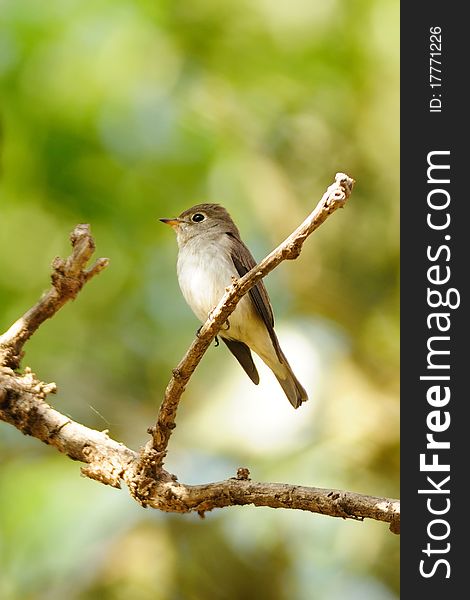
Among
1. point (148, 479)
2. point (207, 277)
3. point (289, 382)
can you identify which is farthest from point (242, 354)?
point (148, 479)

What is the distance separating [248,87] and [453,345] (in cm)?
482

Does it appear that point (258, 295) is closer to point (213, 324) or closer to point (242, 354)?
point (242, 354)

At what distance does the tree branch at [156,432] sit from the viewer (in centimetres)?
316

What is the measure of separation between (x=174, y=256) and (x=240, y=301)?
2.78 m

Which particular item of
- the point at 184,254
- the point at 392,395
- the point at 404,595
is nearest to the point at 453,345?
the point at 404,595

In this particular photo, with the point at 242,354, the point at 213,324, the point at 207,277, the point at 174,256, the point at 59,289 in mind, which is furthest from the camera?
the point at 174,256

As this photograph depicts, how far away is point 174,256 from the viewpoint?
8.49 m

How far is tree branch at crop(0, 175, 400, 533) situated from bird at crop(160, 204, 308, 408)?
1619 mm

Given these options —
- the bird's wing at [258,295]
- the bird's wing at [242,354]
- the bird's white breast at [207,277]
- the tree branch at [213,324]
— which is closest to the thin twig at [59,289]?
the tree branch at [213,324]

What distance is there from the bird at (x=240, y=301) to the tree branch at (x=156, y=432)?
1.62m

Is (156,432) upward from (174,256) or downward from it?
downward

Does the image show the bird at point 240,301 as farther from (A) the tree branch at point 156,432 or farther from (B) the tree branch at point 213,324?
(B) the tree branch at point 213,324

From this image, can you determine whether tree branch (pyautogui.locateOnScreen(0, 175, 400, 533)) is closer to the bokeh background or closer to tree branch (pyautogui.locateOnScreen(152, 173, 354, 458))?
tree branch (pyautogui.locateOnScreen(152, 173, 354, 458))

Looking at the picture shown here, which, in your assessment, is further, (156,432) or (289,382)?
(289,382)
